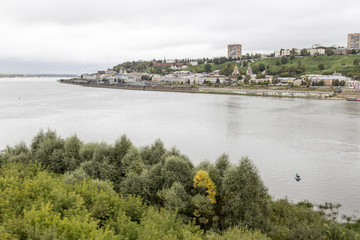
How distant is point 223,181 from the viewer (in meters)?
5.01

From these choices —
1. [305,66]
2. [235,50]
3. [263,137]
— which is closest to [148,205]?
[263,137]

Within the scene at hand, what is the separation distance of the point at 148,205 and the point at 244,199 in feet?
5.48

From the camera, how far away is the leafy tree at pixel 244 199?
4594 mm

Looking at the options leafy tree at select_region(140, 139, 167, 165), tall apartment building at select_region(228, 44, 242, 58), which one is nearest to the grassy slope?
tall apartment building at select_region(228, 44, 242, 58)

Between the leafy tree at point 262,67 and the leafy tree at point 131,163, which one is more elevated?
the leafy tree at point 262,67

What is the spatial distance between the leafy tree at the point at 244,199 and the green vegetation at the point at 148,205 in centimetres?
1

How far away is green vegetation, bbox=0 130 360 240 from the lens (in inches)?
135

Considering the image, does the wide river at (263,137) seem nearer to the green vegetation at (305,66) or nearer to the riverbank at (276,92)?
the riverbank at (276,92)

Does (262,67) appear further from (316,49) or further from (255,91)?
(255,91)

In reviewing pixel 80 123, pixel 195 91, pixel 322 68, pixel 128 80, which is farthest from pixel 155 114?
pixel 128 80

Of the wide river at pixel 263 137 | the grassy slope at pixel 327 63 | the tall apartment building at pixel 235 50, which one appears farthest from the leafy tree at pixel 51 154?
the tall apartment building at pixel 235 50

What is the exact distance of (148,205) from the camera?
17.5ft

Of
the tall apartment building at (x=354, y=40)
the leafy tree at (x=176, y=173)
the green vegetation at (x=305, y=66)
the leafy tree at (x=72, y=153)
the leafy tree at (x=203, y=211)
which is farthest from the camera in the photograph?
the tall apartment building at (x=354, y=40)

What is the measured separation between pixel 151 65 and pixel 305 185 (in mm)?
75510
